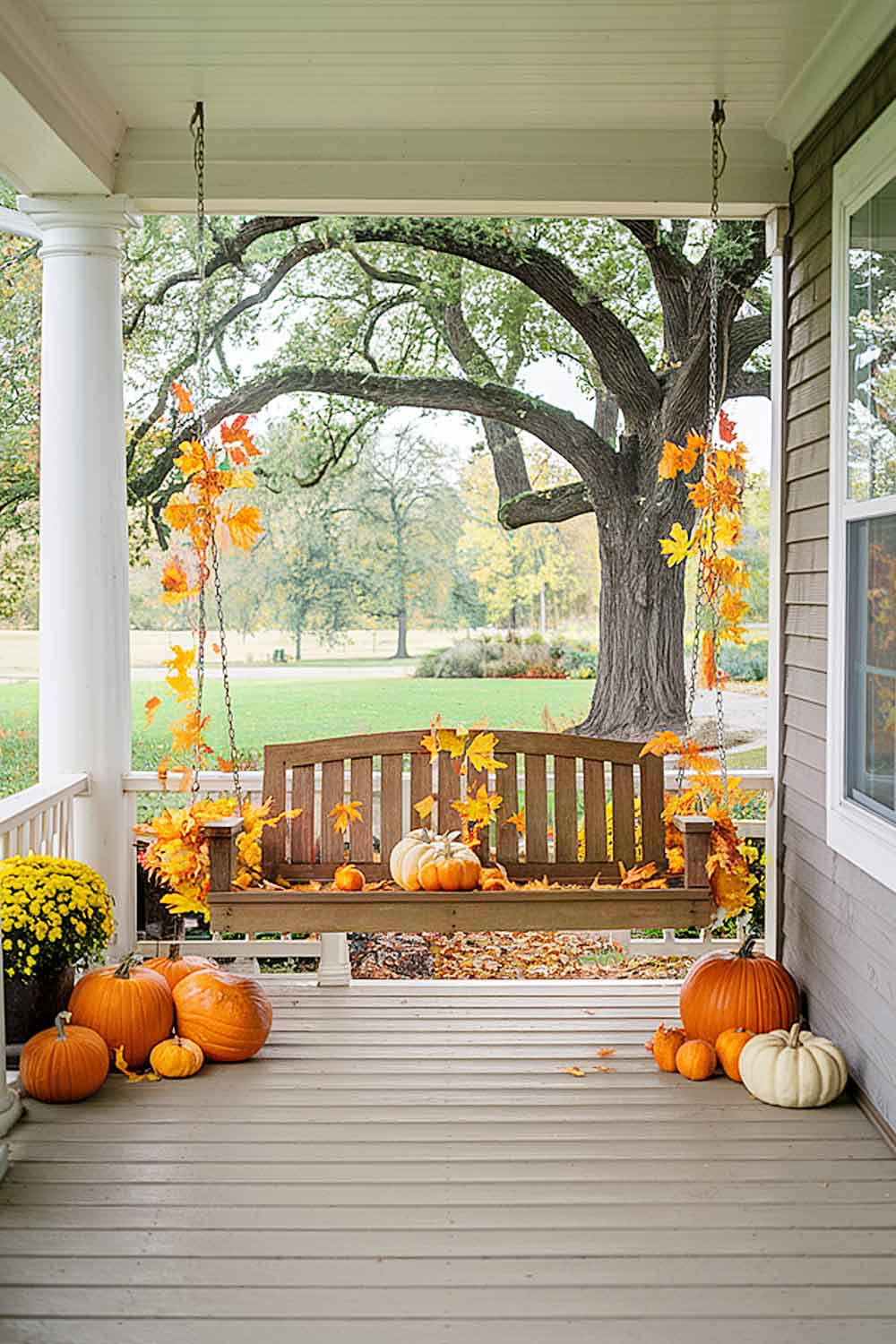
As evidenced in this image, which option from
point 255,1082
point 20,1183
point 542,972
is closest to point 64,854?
point 255,1082

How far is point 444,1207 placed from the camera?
2.92 m

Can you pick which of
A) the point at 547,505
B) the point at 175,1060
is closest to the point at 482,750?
the point at 175,1060

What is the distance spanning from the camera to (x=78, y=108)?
3.77m

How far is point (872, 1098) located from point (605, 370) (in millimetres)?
5032

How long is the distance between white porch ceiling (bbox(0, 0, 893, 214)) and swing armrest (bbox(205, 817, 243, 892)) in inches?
75.5

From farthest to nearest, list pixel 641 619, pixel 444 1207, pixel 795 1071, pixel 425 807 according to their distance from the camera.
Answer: pixel 641 619 < pixel 425 807 < pixel 795 1071 < pixel 444 1207

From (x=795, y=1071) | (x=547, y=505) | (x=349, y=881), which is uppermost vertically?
(x=547, y=505)

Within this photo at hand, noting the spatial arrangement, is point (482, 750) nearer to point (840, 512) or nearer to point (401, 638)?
point (840, 512)

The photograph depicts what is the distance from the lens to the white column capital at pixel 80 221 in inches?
168

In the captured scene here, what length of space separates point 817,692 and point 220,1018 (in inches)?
76.9

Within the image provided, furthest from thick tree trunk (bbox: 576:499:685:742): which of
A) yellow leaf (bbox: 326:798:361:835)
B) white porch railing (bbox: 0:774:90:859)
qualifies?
white porch railing (bbox: 0:774:90:859)

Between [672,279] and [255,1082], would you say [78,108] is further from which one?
[672,279]

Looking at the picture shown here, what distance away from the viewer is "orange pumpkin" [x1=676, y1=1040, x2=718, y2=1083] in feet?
12.1

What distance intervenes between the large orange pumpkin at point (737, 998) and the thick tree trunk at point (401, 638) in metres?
4.59
